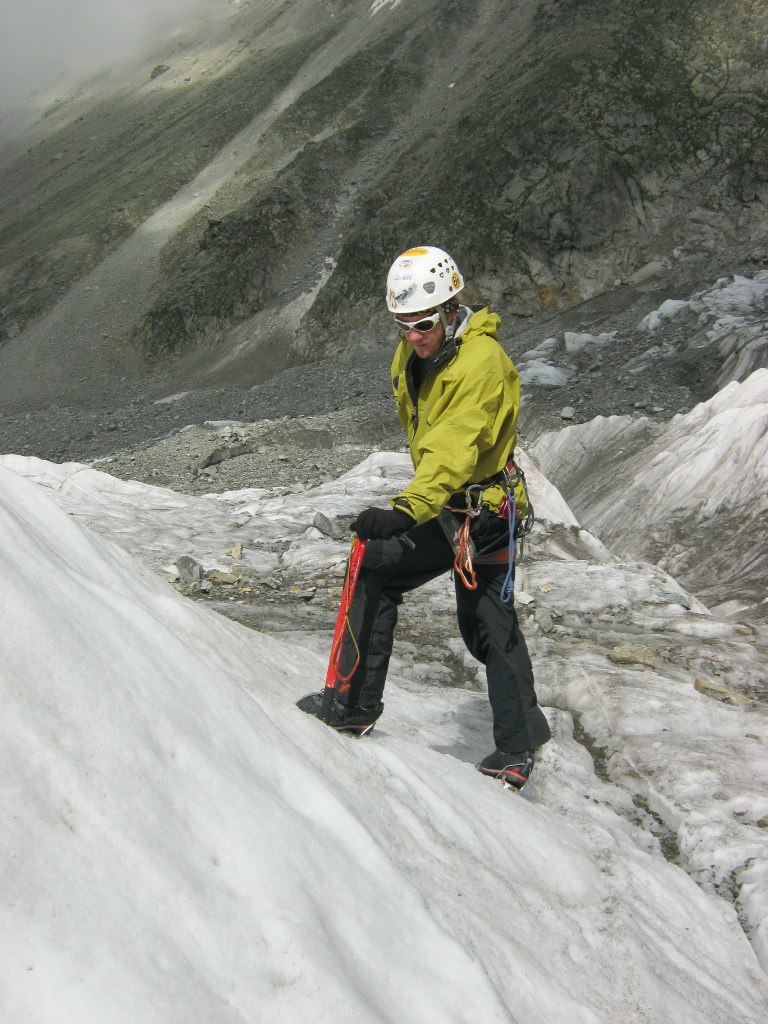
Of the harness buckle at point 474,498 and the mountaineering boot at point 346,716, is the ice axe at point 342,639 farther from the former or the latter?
the harness buckle at point 474,498

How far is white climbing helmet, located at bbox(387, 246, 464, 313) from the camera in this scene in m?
5.09

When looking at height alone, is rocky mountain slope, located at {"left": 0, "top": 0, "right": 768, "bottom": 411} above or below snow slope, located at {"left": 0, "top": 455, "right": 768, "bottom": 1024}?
below

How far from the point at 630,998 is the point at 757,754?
2816mm

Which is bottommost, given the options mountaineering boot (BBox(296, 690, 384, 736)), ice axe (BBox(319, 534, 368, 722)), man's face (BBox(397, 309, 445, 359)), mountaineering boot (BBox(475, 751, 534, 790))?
mountaineering boot (BBox(475, 751, 534, 790))

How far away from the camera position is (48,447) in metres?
34.5

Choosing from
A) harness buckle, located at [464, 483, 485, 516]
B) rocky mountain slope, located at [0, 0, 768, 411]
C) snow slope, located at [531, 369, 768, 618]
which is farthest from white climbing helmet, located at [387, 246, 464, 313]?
rocky mountain slope, located at [0, 0, 768, 411]

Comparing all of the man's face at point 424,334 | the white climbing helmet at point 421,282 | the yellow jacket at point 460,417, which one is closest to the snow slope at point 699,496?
the yellow jacket at point 460,417

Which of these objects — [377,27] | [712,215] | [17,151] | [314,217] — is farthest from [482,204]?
[17,151]

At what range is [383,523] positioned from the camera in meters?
4.51

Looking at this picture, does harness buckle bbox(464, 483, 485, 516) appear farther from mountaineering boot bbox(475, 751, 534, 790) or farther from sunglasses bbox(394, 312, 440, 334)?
mountaineering boot bbox(475, 751, 534, 790)

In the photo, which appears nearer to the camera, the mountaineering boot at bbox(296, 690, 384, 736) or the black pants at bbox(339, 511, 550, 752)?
the mountaineering boot at bbox(296, 690, 384, 736)

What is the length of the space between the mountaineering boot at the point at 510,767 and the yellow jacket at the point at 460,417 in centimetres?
153

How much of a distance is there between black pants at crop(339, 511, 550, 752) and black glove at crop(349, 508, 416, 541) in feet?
1.17

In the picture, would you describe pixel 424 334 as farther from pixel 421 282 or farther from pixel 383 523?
pixel 383 523
